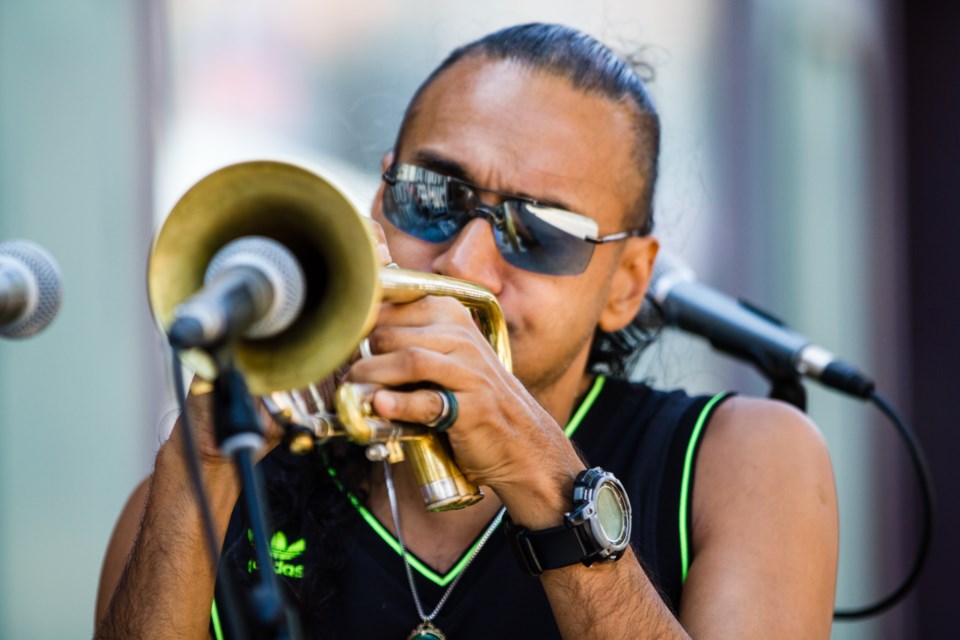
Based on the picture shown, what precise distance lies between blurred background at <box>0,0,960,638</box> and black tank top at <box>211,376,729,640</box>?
694mm

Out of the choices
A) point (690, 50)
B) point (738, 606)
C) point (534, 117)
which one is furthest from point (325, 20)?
point (738, 606)

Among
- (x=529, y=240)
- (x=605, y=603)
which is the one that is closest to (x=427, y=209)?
(x=529, y=240)

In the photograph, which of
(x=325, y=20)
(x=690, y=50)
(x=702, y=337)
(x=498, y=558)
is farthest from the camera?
(x=690, y=50)

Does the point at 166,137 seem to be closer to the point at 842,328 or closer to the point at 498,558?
the point at 498,558

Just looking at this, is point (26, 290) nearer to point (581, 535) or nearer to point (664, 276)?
point (581, 535)

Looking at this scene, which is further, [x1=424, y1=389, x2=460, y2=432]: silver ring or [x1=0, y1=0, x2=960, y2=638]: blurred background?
[x1=0, y1=0, x2=960, y2=638]: blurred background

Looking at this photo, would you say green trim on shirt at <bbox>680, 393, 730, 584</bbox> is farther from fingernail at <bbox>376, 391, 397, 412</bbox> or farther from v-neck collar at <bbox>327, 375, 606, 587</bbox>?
fingernail at <bbox>376, 391, 397, 412</bbox>

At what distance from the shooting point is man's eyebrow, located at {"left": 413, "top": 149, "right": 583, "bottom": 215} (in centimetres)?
250

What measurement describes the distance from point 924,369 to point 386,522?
4.22m

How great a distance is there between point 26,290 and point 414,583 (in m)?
1.07

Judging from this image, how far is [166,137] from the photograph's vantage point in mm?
4551

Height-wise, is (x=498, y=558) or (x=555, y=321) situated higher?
(x=555, y=321)

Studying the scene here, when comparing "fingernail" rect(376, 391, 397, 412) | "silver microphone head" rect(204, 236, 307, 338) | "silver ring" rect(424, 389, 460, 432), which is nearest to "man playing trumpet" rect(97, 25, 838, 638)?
"silver ring" rect(424, 389, 460, 432)

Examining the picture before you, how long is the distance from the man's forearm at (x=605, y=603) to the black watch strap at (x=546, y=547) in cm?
2
